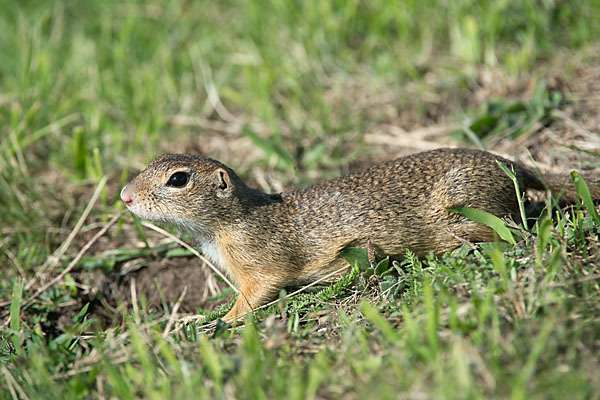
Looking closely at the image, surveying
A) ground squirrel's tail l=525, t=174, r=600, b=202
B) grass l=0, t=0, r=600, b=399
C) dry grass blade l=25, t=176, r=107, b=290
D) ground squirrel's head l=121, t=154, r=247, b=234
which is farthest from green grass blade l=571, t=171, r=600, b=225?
dry grass blade l=25, t=176, r=107, b=290

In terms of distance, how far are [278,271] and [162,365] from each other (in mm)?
1360

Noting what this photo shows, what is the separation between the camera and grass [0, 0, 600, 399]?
265 cm

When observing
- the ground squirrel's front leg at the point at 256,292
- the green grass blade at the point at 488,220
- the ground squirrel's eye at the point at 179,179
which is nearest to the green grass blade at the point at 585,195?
the green grass blade at the point at 488,220

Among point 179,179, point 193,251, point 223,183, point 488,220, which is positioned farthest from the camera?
point 193,251

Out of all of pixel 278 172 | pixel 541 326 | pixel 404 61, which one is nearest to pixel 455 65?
→ pixel 404 61

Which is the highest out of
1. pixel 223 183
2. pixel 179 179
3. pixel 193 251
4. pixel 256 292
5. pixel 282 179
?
pixel 179 179

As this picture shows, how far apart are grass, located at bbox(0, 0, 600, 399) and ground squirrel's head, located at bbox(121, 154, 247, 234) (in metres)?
0.66

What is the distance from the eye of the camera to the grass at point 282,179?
104 inches

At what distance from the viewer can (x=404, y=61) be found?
6.55 meters

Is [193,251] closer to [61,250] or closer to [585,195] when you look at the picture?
[61,250]

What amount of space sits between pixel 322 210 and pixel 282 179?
1.37 m

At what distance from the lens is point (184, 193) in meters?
4.17

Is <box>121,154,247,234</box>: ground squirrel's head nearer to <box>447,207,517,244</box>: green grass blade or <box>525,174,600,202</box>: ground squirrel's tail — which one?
<box>447,207,517,244</box>: green grass blade

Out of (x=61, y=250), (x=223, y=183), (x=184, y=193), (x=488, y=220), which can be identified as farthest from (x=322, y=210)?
(x=61, y=250)
